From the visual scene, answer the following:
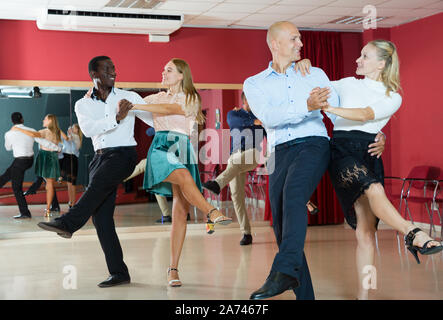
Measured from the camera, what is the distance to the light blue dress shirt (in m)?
3.30

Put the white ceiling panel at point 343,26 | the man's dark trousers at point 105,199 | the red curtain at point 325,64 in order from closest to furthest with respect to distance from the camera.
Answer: the man's dark trousers at point 105,199 < the white ceiling panel at point 343,26 < the red curtain at point 325,64

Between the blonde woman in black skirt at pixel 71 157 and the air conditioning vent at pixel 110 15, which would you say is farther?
the blonde woman in black skirt at pixel 71 157

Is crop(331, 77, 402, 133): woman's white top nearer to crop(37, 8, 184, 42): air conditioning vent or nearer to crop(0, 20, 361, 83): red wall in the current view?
crop(37, 8, 184, 42): air conditioning vent

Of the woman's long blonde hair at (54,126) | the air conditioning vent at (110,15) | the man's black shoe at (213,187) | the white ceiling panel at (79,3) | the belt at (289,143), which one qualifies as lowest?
the man's black shoe at (213,187)

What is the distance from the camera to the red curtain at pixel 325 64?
8266mm

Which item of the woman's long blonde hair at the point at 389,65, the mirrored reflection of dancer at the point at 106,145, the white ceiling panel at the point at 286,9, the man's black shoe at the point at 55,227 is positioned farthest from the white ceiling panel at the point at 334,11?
the man's black shoe at the point at 55,227

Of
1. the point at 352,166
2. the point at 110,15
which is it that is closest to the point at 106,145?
the point at 352,166

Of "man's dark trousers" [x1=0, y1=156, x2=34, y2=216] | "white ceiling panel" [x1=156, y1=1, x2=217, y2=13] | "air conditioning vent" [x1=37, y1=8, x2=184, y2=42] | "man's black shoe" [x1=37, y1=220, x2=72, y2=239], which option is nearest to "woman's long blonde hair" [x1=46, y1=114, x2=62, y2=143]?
"man's dark trousers" [x1=0, y1=156, x2=34, y2=216]

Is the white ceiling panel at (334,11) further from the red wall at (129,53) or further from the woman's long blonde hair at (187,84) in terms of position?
the woman's long blonde hair at (187,84)

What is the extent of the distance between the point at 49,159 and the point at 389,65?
567 centimetres

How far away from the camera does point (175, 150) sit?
4340mm

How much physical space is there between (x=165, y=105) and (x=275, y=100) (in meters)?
1.18

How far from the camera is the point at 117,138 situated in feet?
14.0

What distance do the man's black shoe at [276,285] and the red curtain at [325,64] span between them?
5.29 meters
